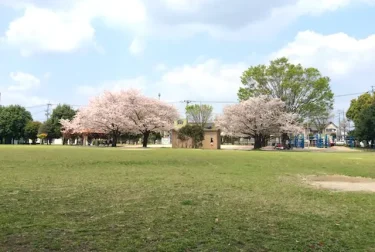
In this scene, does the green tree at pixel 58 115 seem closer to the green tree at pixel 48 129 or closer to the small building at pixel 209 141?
the green tree at pixel 48 129

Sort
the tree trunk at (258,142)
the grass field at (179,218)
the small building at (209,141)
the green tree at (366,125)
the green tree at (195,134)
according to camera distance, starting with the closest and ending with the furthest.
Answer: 1. the grass field at (179,218)
2. the green tree at (195,134)
3. the small building at (209,141)
4. the green tree at (366,125)
5. the tree trunk at (258,142)

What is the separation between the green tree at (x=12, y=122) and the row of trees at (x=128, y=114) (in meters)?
31.5

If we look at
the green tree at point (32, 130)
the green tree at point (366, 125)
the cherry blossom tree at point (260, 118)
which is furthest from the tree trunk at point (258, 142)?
the green tree at point (32, 130)

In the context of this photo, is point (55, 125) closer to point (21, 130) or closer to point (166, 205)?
point (21, 130)

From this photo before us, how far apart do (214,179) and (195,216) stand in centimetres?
636

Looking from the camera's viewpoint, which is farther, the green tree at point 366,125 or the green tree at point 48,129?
the green tree at point 48,129

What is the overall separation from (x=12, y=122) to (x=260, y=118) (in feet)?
192

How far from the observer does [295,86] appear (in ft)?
185

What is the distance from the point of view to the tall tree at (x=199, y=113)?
9350 centimetres

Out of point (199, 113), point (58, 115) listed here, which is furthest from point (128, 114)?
point (199, 113)

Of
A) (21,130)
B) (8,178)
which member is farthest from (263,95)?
(21,130)

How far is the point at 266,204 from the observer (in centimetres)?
860

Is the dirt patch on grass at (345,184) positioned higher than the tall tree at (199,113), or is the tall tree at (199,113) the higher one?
the tall tree at (199,113)

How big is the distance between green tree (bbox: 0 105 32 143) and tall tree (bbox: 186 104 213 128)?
39.8 meters
